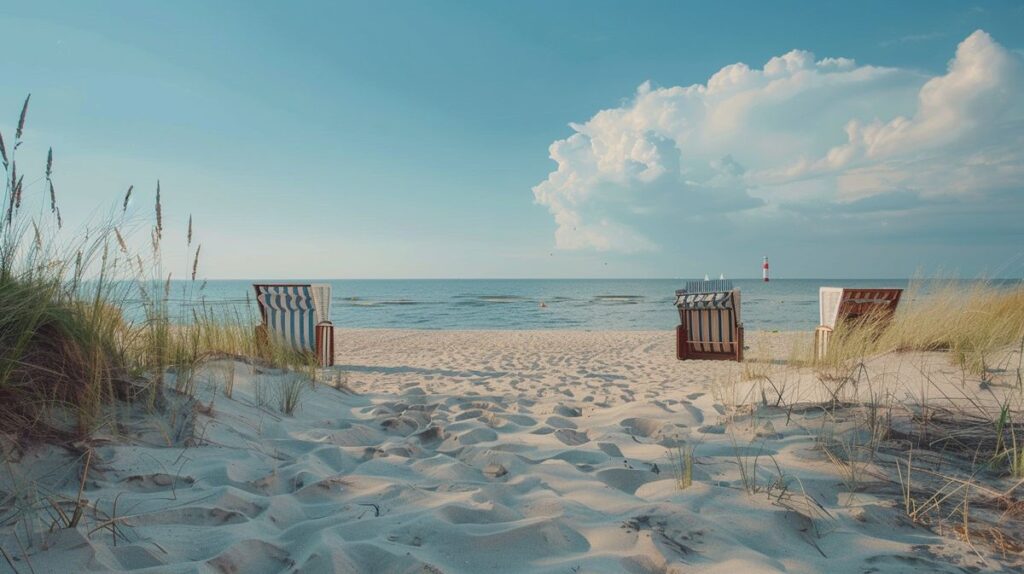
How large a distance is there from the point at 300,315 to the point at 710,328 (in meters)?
5.50

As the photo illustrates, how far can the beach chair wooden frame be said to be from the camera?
7.47 metres

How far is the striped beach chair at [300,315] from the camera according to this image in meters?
6.98

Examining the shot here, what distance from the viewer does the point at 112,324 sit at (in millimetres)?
2713

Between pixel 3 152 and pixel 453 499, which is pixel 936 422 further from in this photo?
pixel 3 152

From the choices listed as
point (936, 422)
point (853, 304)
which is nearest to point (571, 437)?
point (936, 422)

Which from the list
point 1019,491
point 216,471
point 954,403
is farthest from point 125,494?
point 954,403

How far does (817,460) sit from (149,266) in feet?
12.1

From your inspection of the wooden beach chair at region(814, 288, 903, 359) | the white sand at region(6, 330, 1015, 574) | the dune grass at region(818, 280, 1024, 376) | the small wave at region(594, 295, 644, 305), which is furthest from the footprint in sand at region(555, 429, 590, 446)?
the small wave at region(594, 295, 644, 305)

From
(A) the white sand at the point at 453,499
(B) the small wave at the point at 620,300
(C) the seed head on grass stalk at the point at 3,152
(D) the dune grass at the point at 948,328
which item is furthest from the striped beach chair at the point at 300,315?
(B) the small wave at the point at 620,300

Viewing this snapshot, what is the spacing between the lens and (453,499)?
6.50 feet

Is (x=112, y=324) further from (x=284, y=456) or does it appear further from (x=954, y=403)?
(x=954, y=403)

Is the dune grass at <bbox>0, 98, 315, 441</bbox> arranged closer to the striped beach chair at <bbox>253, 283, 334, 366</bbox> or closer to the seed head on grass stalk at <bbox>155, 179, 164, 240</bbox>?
the seed head on grass stalk at <bbox>155, 179, 164, 240</bbox>

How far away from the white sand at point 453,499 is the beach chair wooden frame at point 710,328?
14.0 ft

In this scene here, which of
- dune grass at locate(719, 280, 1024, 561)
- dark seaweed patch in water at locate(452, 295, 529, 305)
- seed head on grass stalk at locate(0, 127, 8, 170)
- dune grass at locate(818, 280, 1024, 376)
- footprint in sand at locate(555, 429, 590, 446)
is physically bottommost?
dark seaweed patch in water at locate(452, 295, 529, 305)
